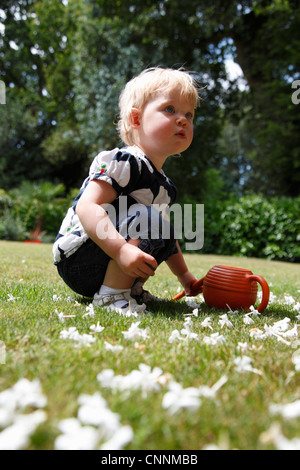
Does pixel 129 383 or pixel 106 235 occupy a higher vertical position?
pixel 106 235

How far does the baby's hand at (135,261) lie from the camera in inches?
65.3

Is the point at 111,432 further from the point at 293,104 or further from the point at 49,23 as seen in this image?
the point at 49,23

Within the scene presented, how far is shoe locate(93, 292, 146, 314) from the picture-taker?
1927 mm

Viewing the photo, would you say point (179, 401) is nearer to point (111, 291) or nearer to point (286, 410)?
point (286, 410)

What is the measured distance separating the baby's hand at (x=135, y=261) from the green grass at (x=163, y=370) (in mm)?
229

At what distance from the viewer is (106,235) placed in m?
1.75

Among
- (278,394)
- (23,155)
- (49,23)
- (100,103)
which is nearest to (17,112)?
(23,155)

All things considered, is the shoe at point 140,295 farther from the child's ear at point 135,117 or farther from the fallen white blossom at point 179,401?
the fallen white blossom at point 179,401

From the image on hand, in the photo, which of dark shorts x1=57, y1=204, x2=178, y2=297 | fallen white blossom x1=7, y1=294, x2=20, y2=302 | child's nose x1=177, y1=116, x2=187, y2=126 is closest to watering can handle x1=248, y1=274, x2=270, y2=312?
dark shorts x1=57, y1=204, x2=178, y2=297

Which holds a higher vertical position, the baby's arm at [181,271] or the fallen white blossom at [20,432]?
the fallen white blossom at [20,432]

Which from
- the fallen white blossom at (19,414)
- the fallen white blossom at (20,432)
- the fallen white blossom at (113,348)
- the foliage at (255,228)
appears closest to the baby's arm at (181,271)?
the fallen white blossom at (113,348)

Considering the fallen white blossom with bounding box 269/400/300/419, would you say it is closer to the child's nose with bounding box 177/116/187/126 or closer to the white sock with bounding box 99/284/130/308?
the white sock with bounding box 99/284/130/308

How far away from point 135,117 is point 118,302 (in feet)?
3.71

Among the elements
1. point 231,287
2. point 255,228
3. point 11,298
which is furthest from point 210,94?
point 11,298
